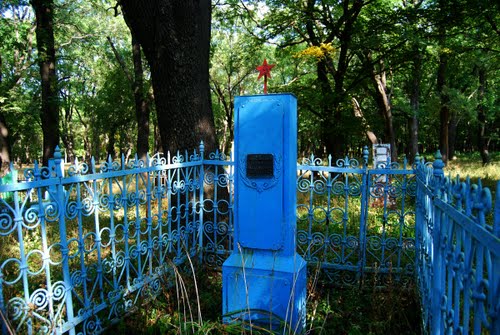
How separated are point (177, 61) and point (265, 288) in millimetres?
3420

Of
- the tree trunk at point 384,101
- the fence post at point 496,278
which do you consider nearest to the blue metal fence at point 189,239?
the fence post at point 496,278

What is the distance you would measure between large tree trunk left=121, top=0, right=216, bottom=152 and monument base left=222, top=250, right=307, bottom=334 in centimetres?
240

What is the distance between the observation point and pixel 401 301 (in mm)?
3867

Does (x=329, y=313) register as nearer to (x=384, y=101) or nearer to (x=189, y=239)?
(x=189, y=239)

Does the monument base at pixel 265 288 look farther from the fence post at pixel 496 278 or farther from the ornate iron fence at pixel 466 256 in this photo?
the fence post at pixel 496 278

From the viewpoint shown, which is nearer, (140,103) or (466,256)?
(466,256)

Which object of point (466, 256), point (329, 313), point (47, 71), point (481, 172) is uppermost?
point (47, 71)

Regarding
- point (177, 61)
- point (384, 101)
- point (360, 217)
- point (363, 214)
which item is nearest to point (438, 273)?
point (363, 214)

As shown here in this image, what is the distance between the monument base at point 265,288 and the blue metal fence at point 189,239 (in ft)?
1.76

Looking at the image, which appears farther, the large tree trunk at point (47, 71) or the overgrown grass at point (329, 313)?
the large tree trunk at point (47, 71)

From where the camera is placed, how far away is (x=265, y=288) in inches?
138

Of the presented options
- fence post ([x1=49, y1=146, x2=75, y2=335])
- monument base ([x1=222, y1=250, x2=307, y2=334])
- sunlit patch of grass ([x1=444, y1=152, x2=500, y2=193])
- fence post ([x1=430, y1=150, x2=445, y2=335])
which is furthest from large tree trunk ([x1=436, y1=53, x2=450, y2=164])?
fence post ([x1=49, y1=146, x2=75, y2=335])

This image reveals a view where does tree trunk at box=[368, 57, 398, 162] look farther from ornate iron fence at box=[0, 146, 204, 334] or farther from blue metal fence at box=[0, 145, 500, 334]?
ornate iron fence at box=[0, 146, 204, 334]

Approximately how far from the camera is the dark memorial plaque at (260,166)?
3.52m
